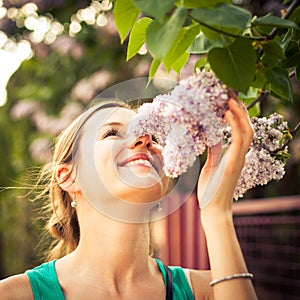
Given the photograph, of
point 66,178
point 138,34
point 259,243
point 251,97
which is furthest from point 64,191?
point 259,243

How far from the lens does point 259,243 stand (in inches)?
227

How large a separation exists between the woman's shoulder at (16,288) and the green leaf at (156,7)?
0.74m

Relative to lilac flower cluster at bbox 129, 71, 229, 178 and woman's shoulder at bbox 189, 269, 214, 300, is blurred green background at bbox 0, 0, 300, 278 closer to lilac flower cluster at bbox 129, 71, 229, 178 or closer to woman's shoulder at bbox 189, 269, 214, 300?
woman's shoulder at bbox 189, 269, 214, 300

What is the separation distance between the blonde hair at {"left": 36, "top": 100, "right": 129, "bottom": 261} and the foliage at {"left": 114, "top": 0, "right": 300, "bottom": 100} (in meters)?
0.45

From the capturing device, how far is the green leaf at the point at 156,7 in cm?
96

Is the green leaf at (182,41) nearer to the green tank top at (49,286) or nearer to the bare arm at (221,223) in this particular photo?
the bare arm at (221,223)

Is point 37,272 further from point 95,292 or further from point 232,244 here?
point 232,244

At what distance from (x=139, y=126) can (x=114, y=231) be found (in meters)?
0.40

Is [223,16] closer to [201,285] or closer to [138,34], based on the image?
[138,34]

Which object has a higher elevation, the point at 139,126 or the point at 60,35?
the point at 139,126

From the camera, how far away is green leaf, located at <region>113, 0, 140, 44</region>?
110cm

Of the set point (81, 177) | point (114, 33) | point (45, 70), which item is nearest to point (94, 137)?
point (81, 177)

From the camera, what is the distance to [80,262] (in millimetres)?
1610

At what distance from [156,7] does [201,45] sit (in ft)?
0.84
